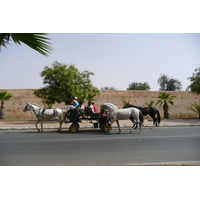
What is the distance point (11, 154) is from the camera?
6.53m

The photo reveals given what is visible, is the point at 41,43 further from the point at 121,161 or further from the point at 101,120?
the point at 101,120

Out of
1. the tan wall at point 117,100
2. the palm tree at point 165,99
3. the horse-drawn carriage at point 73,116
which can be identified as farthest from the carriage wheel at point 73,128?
the palm tree at point 165,99

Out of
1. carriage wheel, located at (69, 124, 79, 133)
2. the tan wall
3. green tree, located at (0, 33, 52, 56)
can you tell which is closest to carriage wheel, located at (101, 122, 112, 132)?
carriage wheel, located at (69, 124, 79, 133)

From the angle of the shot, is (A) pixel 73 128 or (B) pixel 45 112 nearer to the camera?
(A) pixel 73 128

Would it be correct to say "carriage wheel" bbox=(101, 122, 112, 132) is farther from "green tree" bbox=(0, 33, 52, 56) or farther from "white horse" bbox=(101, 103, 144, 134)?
"green tree" bbox=(0, 33, 52, 56)

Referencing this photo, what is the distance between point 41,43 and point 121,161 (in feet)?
10.1

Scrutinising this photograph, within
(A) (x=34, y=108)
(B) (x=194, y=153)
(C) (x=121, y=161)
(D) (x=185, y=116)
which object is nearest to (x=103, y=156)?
(C) (x=121, y=161)

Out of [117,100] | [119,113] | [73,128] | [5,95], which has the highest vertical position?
[5,95]

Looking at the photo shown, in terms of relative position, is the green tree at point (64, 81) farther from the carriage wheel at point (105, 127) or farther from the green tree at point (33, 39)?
the green tree at point (33, 39)

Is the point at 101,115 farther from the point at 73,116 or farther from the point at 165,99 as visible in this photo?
→ the point at 165,99

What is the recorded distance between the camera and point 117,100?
65.7 ft

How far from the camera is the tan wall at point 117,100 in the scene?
1641 cm

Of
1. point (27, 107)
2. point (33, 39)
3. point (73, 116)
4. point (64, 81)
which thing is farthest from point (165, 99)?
point (33, 39)
